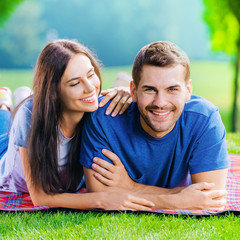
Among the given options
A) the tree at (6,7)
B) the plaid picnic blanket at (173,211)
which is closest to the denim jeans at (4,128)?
the plaid picnic blanket at (173,211)

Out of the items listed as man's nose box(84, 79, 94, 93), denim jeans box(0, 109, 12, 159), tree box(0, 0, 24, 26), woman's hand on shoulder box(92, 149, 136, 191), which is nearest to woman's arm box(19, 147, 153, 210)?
woman's hand on shoulder box(92, 149, 136, 191)

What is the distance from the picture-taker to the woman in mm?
3178

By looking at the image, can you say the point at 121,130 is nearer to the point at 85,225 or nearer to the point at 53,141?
the point at 53,141

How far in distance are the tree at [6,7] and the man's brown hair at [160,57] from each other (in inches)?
336

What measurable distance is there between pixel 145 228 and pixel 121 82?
287cm

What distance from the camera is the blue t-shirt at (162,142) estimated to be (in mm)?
3246

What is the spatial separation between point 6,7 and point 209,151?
356 inches

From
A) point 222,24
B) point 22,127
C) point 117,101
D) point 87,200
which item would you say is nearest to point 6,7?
point 222,24

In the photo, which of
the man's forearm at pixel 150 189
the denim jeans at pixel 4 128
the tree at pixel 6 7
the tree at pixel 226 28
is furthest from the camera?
the tree at pixel 6 7

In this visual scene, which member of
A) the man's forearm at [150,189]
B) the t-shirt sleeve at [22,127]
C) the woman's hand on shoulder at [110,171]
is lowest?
the man's forearm at [150,189]

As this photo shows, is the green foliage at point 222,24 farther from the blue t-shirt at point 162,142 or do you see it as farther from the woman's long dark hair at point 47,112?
the woman's long dark hair at point 47,112

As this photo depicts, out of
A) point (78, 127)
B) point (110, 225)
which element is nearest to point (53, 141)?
point (78, 127)

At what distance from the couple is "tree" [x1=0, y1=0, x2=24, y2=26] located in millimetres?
8061

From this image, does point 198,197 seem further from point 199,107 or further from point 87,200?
point 87,200
